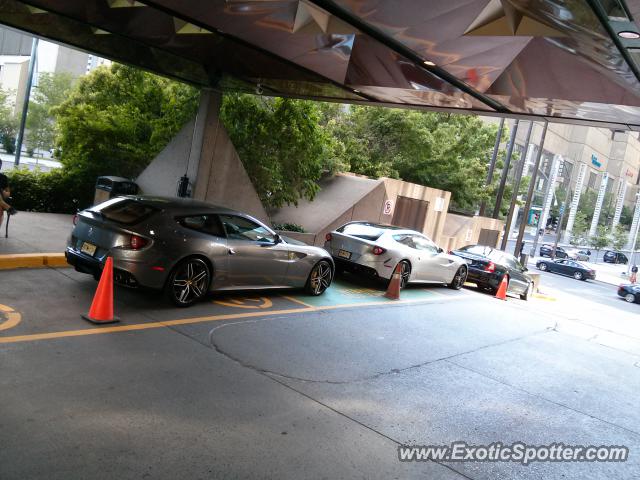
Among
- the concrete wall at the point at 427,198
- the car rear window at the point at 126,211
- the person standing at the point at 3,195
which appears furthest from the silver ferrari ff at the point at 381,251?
the concrete wall at the point at 427,198

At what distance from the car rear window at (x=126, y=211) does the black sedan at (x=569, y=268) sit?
40.0 meters

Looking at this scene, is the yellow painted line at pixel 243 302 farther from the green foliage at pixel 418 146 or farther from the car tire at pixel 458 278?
the green foliage at pixel 418 146

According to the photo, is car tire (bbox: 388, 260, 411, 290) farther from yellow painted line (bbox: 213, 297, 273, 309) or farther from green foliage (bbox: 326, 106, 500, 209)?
green foliage (bbox: 326, 106, 500, 209)

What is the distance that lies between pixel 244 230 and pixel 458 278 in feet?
27.0

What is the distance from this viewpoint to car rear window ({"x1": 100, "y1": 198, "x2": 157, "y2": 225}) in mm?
7176

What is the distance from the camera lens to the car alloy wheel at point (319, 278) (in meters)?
9.86

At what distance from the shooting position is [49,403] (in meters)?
4.21

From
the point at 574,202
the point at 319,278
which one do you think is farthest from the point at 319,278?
the point at 574,202

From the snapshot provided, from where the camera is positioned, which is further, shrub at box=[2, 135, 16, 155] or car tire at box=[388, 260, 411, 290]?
shrub at box=[2, 135, 16, 155]

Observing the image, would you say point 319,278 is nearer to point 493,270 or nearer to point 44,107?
point 493,270

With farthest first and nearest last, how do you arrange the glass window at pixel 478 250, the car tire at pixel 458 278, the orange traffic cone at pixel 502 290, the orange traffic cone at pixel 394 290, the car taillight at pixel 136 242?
the glass window at pixel 478 250
the orange traffic cone at pixel 502 290
the car tire at pixel 458 278
the orange traffic cone at pixel 394 290
the car taillight at pixel 136 242

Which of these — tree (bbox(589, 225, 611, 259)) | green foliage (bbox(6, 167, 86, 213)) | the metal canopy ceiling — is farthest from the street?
tree (bbox(589, 225, 611, 259))

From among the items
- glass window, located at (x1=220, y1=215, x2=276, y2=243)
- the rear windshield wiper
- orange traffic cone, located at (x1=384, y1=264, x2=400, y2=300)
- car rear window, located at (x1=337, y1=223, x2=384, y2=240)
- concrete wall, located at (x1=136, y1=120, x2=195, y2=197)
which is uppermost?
concrete wall, located at (x1=136, y1=120, x2=195, y2=197)

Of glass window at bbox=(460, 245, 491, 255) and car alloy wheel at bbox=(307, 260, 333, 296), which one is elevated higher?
glass window at bbox=(460, 245, 491, 255)
